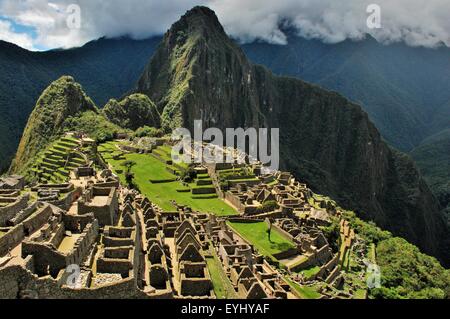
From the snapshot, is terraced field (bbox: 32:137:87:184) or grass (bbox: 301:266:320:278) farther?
terraced field (bbox: 32:137:87:184)

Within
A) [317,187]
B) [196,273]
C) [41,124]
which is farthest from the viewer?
[317,187]

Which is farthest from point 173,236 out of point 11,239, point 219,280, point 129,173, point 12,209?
point 129,173

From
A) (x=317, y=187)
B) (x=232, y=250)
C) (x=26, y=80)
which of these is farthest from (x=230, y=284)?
(x=26, y=80)

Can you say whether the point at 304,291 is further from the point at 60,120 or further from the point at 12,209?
the point at 60,120

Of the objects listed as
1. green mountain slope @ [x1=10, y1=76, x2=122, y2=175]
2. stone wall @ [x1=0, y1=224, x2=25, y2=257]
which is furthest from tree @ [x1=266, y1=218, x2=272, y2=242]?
green mountain slope @ [x1=10, y1=76, x2=122, y2=175]

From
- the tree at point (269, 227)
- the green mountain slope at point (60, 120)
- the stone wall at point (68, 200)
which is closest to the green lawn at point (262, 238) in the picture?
the tree at point (269, 227)

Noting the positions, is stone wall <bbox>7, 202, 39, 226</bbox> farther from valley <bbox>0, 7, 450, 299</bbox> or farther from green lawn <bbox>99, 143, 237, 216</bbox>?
green lawn <bbox>99, 143, 237, 216</bbox>

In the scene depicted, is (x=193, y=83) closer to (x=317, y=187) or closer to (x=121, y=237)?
(x=317, y=187)
